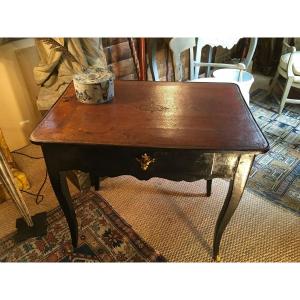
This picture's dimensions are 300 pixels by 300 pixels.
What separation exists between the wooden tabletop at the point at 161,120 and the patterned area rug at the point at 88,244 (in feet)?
2.31

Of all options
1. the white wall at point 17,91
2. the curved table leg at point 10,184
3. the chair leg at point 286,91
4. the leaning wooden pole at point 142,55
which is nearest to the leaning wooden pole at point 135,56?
the leaning wooden pole at point 142,55

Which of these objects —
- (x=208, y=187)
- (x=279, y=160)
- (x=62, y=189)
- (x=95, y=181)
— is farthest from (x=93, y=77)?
(x=279, y=160)

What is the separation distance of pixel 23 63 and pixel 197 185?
148 centimetres

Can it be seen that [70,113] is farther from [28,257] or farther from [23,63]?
[23,63]

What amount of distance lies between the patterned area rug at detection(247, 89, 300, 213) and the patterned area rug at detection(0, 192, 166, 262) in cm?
85

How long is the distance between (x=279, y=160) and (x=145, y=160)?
55.2 inches

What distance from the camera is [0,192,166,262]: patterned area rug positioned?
128cm

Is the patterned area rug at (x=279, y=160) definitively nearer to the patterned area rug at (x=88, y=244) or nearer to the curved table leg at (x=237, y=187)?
the curved table leg at (x=237, y=187)

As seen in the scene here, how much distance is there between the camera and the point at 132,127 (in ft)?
3.02

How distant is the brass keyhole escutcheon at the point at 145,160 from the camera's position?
2.88 ft

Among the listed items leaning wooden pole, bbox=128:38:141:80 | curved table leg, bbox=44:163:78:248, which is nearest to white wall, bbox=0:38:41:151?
leaning wooden pole, bbox=128:38:141:80

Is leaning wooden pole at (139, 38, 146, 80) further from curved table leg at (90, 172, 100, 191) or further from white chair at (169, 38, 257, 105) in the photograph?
curved table leg at (90, 172, 100, 191)
